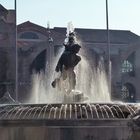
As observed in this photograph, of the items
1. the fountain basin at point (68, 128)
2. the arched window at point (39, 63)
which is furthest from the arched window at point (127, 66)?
the fountain basin at point (68, 128)

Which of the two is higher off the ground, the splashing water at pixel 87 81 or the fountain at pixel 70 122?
the splashing water at pixel 87 81

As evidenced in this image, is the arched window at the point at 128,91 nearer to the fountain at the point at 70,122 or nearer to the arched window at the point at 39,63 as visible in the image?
the arched window at the point at 39,63

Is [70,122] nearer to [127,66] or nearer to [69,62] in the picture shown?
[69,62]

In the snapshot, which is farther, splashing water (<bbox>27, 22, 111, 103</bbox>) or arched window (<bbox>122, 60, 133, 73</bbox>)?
arched window (<bbox>122, 60, 133, 73</bbox>)

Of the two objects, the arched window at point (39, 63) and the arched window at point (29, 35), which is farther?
the arched window at point (29, 35)

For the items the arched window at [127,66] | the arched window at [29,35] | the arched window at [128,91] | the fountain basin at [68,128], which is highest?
the arched window at [29,35]

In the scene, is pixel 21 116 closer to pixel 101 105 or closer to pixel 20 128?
pixel 20 128

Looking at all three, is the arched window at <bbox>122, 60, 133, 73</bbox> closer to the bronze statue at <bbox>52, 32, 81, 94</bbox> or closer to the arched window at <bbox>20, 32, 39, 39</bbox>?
the arched window at <bbox>20, 32, 39, 39</bbox>

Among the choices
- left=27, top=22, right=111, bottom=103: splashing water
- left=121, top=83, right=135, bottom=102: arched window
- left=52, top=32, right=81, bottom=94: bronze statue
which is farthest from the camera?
left=121, top=83, right=135, bottom=102: arched window

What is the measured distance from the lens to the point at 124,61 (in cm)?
6769

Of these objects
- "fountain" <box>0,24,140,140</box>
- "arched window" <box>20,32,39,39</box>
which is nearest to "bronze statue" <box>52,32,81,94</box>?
"fountain" <box>0,24,140,140</box>

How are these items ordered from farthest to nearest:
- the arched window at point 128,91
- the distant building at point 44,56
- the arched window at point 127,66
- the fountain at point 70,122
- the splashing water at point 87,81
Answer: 1. the arched window at point 127,66
2. the arched window at point 128,91
3. the distant building at point 44,56
4. the splashing water at point 87,81
5. the fountain at point 70,122

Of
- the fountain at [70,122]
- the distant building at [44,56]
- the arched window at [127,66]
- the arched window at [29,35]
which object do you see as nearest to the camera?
the fountain at [70,122]

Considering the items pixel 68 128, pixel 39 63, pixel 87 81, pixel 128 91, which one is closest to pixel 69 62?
pixel 68 128
